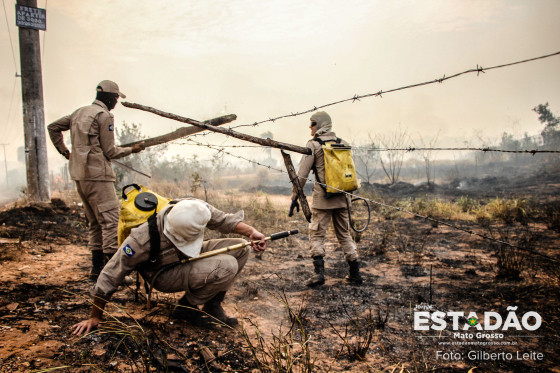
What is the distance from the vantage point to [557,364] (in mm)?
2053

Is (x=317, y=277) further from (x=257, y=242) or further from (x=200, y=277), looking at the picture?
(x=200, y=277)

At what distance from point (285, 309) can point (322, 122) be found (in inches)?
92.4

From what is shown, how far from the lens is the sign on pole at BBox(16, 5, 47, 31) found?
619 centimetres

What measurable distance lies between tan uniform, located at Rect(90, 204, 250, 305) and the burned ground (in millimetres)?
260

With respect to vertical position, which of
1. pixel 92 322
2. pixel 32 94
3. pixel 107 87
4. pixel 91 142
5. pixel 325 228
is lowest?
pixel 92 322

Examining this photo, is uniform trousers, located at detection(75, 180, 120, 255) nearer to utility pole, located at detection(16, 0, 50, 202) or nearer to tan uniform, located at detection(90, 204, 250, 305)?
tan uniform, located at detection(90, 204, 250, 305)

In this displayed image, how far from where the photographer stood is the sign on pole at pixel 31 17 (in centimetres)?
619

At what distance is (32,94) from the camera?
6.33m

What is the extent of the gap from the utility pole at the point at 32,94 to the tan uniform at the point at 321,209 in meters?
6.05

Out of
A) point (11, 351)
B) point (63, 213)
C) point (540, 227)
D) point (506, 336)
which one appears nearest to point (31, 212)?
point (63, 213)

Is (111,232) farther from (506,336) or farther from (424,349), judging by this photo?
(506,336)

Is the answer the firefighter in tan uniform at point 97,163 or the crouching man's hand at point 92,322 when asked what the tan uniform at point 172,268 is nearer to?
the crouching man's hand at point 92,322

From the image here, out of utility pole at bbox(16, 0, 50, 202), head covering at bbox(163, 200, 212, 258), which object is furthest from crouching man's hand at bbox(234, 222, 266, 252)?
utility pole at bbox(16, 0, 50, 202)

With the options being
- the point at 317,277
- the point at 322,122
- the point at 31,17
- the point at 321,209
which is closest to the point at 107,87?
the point at 322,122
